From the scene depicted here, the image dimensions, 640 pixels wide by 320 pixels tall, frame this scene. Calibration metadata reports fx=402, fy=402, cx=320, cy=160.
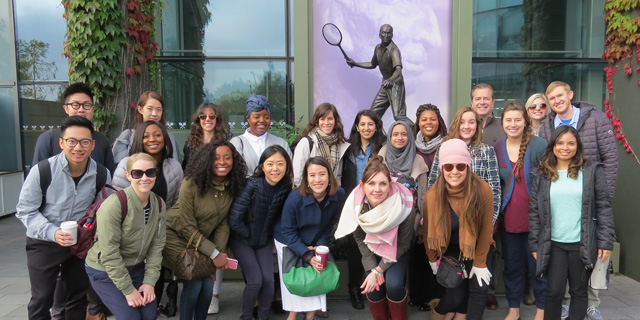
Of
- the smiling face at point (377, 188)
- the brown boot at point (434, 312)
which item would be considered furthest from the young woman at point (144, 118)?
the brown boot at point (434, 312)

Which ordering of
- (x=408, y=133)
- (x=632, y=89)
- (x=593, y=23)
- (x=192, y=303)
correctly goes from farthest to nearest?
(x=593, y=23) < (x=632, y=89) < (x=408, y=133) < (x=192, y=303)

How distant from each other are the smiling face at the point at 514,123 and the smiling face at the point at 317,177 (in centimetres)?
160

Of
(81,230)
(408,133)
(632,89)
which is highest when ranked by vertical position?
(632,89)

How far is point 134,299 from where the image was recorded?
2.80 m

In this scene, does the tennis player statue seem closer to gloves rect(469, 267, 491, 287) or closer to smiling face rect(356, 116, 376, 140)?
smiling face rect(356, 116, 376, 140)

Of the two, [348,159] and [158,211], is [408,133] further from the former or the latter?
[158,211]

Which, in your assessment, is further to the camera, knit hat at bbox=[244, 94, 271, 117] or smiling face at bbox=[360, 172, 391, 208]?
knit hat at bbox=[244, 94, 271, 117]

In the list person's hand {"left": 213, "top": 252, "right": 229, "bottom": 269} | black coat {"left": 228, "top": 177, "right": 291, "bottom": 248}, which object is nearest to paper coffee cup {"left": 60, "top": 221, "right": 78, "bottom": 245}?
person's hand {"left": 213, "top": 252, "right": 229, "bottom": 269}

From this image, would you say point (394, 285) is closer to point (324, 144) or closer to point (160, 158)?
point (324, 144)

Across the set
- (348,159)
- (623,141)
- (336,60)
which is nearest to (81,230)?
(348,159)

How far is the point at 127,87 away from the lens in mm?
5266

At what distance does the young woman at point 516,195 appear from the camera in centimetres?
344

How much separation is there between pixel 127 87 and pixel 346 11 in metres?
3.74

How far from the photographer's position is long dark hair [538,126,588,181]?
3.13 m
